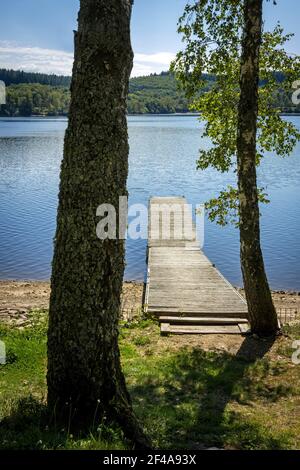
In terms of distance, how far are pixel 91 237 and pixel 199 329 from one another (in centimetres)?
850

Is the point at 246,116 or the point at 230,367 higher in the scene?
the point at 246,116

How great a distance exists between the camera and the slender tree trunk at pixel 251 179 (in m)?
11.0

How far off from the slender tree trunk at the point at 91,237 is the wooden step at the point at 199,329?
6.99 m

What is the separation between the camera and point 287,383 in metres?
9.66

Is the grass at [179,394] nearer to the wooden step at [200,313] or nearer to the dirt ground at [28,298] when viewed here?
the wooden step at [200,313]

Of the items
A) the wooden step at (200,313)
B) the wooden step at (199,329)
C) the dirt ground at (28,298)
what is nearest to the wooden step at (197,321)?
the wooden step at (199,329)

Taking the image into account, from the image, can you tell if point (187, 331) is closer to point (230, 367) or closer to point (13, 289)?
point (230, 367)

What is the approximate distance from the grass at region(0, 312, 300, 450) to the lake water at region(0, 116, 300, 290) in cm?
795

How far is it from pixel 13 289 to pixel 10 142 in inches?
3688

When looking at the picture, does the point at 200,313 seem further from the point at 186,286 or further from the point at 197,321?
the point at 186,286

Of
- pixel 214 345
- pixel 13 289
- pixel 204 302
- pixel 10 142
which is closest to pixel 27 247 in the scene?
pixel 13 289

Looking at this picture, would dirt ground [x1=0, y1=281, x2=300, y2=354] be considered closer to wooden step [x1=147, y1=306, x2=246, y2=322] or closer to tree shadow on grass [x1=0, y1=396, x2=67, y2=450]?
wooden step [x1=147, y1=306, x2=246, y2=322]

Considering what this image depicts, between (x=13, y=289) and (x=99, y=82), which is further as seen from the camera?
(x=13, y=289)

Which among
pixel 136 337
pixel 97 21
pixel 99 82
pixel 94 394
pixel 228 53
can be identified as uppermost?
pixel 228 53
